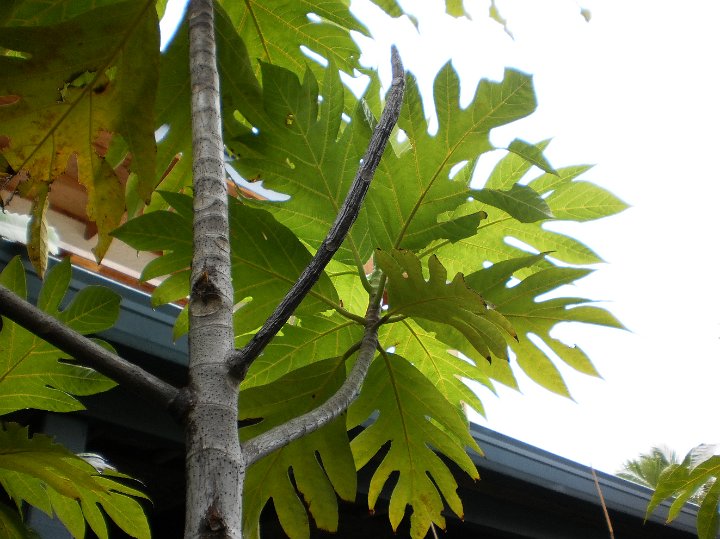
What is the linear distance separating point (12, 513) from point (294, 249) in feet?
2.38

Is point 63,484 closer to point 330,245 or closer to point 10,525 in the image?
point 10,525

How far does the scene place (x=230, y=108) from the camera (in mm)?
1380

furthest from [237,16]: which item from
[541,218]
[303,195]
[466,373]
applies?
[466,373]

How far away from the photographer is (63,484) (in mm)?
1099

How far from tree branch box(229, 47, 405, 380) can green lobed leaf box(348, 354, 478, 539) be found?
60 cm

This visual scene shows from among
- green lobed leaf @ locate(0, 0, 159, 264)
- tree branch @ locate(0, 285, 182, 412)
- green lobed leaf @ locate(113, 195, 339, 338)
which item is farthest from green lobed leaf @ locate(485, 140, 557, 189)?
tree branch @ locate(0, 285, 182, 412)

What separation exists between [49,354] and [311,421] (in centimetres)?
87

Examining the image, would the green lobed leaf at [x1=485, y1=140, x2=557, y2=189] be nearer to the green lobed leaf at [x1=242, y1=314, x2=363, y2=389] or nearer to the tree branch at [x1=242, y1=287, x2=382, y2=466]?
the green lobed leaf at [x1=242, y1=314, x2=363, y2=389]

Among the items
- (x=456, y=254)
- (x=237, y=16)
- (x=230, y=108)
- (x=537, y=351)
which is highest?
(x=237, y=16)

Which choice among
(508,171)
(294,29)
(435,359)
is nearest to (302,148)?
(294,29)

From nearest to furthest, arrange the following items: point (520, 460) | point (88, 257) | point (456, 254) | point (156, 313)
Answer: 1. point (456, 254)
2. point (156, 313)
3. point (520, 460)
4. point (88, 257)

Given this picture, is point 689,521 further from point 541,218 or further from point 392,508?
point 541,218

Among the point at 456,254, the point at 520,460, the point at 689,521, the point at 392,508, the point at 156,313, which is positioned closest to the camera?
the point at 392,508

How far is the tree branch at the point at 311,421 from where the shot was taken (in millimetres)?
654
